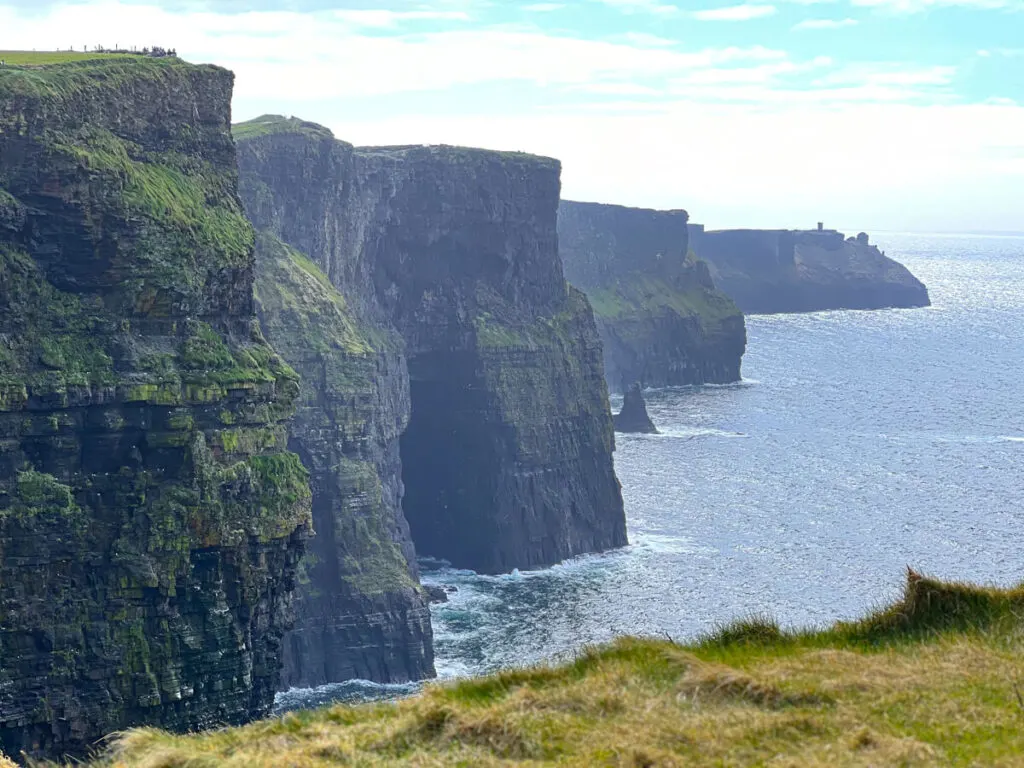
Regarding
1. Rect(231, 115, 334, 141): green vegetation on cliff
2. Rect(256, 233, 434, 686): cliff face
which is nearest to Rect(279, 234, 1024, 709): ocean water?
Rect(256, 233, 434, 686): cliff face


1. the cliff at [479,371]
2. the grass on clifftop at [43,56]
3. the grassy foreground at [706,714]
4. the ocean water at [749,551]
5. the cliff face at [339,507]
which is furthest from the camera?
the cliff at [479,371]

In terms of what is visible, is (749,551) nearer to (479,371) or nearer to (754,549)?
(754,549)

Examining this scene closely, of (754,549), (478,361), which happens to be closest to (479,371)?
(478,361)

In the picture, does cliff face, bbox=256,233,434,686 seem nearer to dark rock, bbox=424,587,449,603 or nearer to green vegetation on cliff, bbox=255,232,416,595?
green vegetation on cliff, bbox=255,232,416,595

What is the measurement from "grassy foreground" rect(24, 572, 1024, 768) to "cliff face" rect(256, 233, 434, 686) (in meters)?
82.3

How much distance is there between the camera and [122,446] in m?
72.4

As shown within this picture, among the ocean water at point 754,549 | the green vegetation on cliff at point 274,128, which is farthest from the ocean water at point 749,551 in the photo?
the green vegetation on cliff at point 274,128

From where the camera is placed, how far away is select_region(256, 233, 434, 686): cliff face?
353 feet

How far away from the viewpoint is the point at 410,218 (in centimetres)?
14712

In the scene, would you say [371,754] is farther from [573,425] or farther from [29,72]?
[573,425]

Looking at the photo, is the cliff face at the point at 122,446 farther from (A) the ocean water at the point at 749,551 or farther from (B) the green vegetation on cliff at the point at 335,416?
(B) the green vegetation on cliff at the point at 335,416

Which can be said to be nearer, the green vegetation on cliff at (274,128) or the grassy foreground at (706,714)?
the grassy foreground at (706,714)

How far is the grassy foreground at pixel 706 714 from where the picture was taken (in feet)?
68.9

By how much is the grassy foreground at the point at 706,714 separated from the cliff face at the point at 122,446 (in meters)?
46.9
